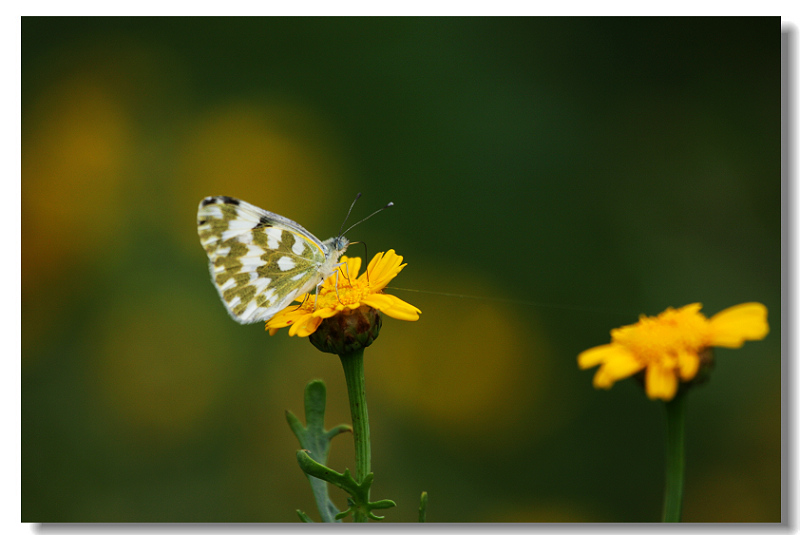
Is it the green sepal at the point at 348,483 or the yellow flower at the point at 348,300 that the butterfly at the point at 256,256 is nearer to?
the yellow flower at the point at 348,300

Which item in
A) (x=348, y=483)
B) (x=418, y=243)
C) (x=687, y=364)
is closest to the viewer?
(x=687, y=364)

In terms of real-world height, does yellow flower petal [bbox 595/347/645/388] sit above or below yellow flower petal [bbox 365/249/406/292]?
below

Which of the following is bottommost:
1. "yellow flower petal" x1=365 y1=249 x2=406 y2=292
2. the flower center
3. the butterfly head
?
the flower center

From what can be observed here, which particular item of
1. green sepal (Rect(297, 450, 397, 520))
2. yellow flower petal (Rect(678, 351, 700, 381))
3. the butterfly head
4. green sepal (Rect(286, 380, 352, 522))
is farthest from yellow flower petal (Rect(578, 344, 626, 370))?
the butterfly head

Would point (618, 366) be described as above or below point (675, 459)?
above

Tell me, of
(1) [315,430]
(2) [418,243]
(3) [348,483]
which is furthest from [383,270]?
(2) [418,243]

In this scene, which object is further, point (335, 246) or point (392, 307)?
point (335, 246)

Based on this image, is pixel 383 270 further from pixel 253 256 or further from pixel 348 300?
pixel 253 256

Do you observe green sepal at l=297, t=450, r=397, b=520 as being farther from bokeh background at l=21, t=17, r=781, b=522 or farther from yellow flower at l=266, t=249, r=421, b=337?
bokeh background at l=21, t=17, r=781, b=522
